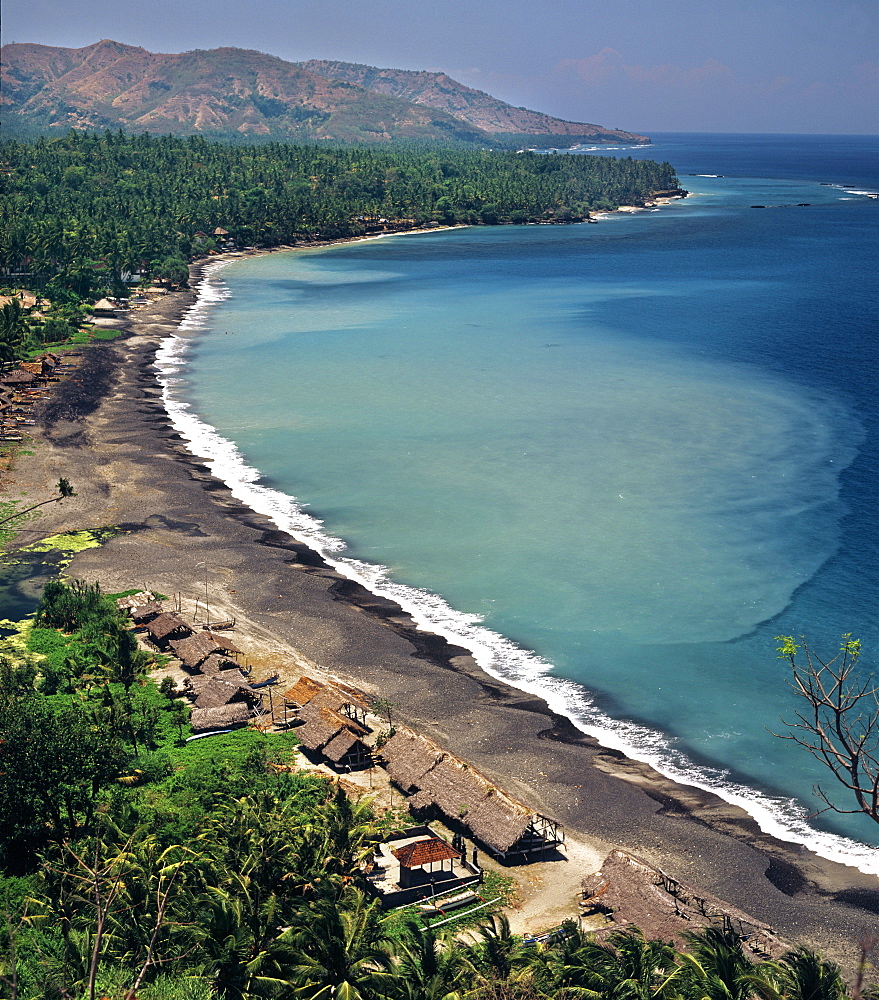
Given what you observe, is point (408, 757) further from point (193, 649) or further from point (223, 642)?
point (223, 642)

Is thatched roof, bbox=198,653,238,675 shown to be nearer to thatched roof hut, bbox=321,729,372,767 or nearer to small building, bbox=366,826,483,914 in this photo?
thatched roof hut, bbox=321,729,372,767

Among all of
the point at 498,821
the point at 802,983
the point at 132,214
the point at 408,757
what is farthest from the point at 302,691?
the point at 132,214

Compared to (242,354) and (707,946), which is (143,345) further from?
(707,946)

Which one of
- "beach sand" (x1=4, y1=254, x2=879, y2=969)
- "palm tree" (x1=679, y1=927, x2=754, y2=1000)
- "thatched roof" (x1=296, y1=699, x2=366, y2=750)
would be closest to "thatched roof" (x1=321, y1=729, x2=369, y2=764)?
"thatched roof" (x1=296, y1=699, x2=366, y2=750)

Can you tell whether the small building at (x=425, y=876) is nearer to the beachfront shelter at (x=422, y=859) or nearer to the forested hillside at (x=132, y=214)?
the beachfront shelter at (x=422, y=859)

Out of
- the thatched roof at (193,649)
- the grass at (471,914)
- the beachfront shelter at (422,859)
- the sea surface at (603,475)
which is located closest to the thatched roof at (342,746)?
the beachfront shelter at (422,859)

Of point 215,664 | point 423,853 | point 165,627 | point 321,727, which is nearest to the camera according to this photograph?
point 423,853

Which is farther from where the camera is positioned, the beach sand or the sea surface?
the sea surface

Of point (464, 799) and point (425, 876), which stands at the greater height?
point (464, 799)
